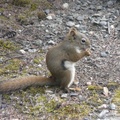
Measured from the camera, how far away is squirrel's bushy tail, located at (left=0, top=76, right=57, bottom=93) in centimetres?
400

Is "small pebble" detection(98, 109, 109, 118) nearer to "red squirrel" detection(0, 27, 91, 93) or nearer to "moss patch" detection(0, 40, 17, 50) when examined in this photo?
"red squirrel" detection(0, 27, 91, 93)

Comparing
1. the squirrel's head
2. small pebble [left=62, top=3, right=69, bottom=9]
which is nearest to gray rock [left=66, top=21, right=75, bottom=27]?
small pebble [left=62, top=3, right=69, bottom=9]

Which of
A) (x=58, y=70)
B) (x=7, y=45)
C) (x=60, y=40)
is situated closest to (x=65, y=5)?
(x=60, y=40)

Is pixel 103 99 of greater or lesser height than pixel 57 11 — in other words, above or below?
below

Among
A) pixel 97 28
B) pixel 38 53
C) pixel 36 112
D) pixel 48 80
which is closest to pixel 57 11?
pixel 97 28

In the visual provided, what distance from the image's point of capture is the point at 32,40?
515cm

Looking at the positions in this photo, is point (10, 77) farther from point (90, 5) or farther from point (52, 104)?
point (90, 5)

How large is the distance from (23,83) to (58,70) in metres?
0.35

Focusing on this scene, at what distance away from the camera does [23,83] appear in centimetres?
409

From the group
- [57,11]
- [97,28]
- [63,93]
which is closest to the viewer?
[63,93]

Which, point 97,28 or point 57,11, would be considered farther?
point 57,11

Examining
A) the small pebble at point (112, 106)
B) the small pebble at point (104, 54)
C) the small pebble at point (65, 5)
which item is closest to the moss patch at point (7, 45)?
the small pebble at point (104, 54)

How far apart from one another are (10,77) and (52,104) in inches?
25.0

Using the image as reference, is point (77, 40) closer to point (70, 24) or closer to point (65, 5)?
point (70, 24)
